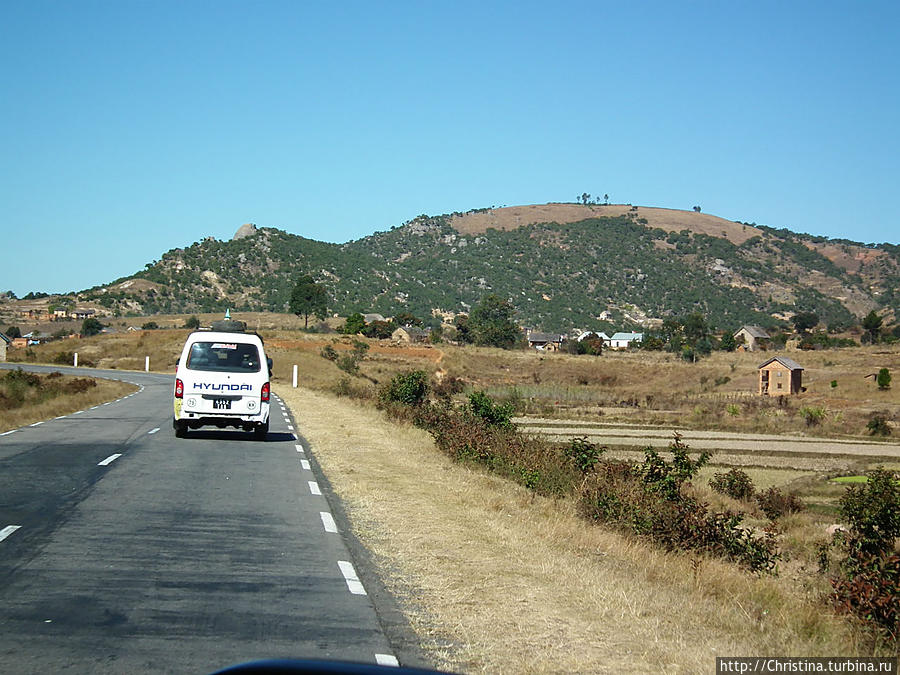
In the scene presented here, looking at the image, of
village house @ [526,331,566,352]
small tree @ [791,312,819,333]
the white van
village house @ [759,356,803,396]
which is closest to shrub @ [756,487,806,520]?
the white van

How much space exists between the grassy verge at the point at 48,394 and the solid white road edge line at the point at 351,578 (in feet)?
69.5

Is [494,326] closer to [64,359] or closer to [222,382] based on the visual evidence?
[64,359]

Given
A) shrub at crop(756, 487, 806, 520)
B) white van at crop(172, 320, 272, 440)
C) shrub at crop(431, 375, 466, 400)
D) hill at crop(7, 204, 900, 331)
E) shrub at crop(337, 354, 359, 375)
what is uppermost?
hill at crop(7, 204, 900, 331)

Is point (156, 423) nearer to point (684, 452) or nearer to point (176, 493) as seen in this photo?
point (176, 493)

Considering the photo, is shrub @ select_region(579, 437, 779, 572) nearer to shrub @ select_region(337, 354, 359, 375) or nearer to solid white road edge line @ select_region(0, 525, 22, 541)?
solid white road edge line @ select_region(0, 525, 22, 541)

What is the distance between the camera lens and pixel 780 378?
2741 inches

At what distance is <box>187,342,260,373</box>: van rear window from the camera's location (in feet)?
64.6

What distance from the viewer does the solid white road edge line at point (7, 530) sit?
9422 millimetres

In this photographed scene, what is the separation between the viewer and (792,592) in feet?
33.0

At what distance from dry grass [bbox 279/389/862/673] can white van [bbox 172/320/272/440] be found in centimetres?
603

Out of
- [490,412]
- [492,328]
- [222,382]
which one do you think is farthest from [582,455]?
[492,328]

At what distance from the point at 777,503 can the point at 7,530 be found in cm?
2037

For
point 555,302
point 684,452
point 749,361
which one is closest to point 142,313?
point 555,302

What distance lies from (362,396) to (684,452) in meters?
23.4
